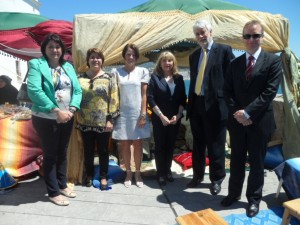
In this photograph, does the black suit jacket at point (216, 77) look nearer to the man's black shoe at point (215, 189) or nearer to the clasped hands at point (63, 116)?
the man's black shoe at point (215, 189)

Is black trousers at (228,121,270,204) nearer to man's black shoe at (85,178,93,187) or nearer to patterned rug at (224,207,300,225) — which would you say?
patterned rug at (224,207,300,225)

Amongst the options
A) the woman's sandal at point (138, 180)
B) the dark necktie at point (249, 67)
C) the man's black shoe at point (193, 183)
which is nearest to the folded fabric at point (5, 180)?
the woman's sandal at point (138, 180)

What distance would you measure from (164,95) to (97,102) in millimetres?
844

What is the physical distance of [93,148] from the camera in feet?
12.2

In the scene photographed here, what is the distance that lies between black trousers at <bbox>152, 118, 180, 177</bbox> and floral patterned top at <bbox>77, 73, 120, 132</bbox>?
0.63m

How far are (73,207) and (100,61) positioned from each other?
1.75 meters

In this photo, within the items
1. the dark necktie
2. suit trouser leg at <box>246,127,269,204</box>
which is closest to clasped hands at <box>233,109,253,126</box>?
suit trouser leg at <box>246,127,269,204</box>

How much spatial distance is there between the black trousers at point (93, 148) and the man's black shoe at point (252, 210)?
5.95 feet

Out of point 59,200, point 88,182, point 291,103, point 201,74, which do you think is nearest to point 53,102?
point 59,200

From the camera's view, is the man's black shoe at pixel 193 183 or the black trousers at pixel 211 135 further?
the man's black shoe at pixel 193 183

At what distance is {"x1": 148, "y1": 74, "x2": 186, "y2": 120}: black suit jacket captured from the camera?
3.65 m

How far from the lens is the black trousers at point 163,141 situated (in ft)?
12.3

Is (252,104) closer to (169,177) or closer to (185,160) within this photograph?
(169,177)

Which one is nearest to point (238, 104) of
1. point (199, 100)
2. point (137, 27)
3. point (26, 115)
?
point (199, 100)
